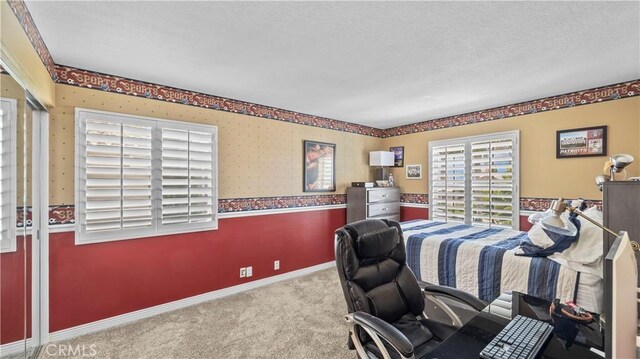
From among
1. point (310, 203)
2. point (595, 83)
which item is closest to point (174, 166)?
point (310, 203)

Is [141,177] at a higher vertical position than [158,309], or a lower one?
higher

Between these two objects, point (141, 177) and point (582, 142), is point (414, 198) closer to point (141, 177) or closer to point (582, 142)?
point (582, 142)

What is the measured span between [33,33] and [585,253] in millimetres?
4357

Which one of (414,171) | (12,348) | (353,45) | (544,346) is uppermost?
(353,45)

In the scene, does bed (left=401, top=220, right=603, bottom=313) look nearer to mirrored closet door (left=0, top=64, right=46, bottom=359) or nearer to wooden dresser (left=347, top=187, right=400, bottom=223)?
wooden dresser (left=347, top=187, right=400, bottom=223)

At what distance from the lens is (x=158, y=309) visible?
9.77 ft

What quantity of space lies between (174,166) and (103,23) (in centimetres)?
151

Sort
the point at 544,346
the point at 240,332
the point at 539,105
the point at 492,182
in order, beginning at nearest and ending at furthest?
the point at 544,346 < the point at 240,332 < the point at 539,105 < the point at 492,182

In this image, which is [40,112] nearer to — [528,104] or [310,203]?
[310,203]

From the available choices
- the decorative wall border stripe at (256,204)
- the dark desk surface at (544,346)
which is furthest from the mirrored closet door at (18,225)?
the dark desk surface at (544,346)

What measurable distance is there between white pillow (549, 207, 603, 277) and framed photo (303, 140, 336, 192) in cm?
299

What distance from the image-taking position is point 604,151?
10.1 ft

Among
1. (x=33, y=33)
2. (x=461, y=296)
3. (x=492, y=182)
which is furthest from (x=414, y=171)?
(x=33, y=33)

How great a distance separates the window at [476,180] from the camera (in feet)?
12.3
